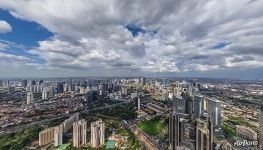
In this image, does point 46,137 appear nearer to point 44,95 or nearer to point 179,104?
point 179,104

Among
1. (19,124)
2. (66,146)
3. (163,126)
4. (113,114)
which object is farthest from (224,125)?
(19,124)

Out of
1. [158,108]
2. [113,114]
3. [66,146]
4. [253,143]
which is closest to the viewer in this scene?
[253,143]

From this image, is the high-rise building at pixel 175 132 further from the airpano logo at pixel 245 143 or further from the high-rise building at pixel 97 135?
the high-rise building at pixel 97 135

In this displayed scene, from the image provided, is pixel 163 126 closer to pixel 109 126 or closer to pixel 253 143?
pixel 109 126

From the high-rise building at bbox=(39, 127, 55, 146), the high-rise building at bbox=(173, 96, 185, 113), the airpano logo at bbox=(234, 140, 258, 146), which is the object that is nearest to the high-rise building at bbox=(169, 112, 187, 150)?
the airpano logo at bbox=(234, 140, 258, 146)

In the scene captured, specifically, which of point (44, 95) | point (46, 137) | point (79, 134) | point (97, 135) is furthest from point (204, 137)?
point (44, 95)

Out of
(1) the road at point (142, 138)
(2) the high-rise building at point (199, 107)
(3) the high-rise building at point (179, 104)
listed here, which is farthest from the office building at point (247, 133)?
(3) the high-rise building at point (179, 104)

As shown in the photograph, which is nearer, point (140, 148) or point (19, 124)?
point (140, 148)
